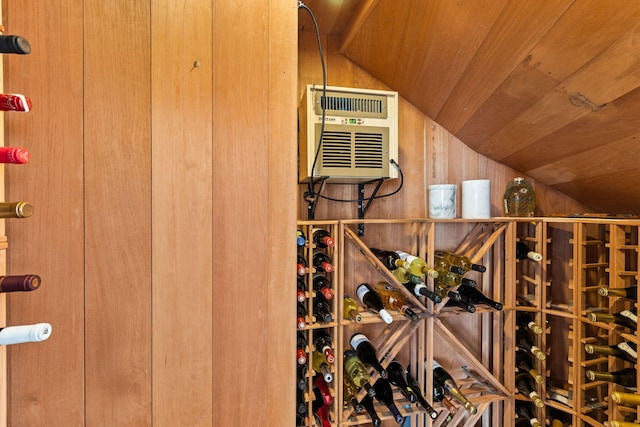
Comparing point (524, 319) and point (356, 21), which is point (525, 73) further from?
point (524, 319)

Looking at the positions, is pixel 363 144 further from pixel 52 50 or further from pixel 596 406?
pixel 596 406

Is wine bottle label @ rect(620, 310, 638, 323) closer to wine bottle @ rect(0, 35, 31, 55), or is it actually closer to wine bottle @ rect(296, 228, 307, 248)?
wine bottle @ rect(296, 228, 307, 248)

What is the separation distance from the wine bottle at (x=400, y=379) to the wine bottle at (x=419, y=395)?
0.04 feet

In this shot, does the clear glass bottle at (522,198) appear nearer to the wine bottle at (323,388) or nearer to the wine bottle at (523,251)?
the wine bottle at (523,251)

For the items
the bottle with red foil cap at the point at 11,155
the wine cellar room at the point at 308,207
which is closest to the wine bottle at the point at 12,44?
the wine cellar room at the point at 308,207

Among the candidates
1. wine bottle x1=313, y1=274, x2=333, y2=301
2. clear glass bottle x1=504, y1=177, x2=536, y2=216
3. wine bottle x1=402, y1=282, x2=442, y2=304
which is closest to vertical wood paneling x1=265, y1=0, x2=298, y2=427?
wine bottle x1=313, y1=274, x2=333, y2=301

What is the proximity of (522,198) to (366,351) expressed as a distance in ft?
3.37

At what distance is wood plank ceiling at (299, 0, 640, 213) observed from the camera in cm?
83

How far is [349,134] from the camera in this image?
118 cm

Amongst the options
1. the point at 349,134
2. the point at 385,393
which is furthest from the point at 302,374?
the point at 349,134

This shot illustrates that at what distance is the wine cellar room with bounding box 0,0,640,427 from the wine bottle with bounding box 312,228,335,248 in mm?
11

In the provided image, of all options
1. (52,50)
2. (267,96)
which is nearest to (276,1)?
(267,96)

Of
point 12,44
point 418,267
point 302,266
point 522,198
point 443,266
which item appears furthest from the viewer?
point 522,198

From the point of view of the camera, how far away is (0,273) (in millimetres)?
525
